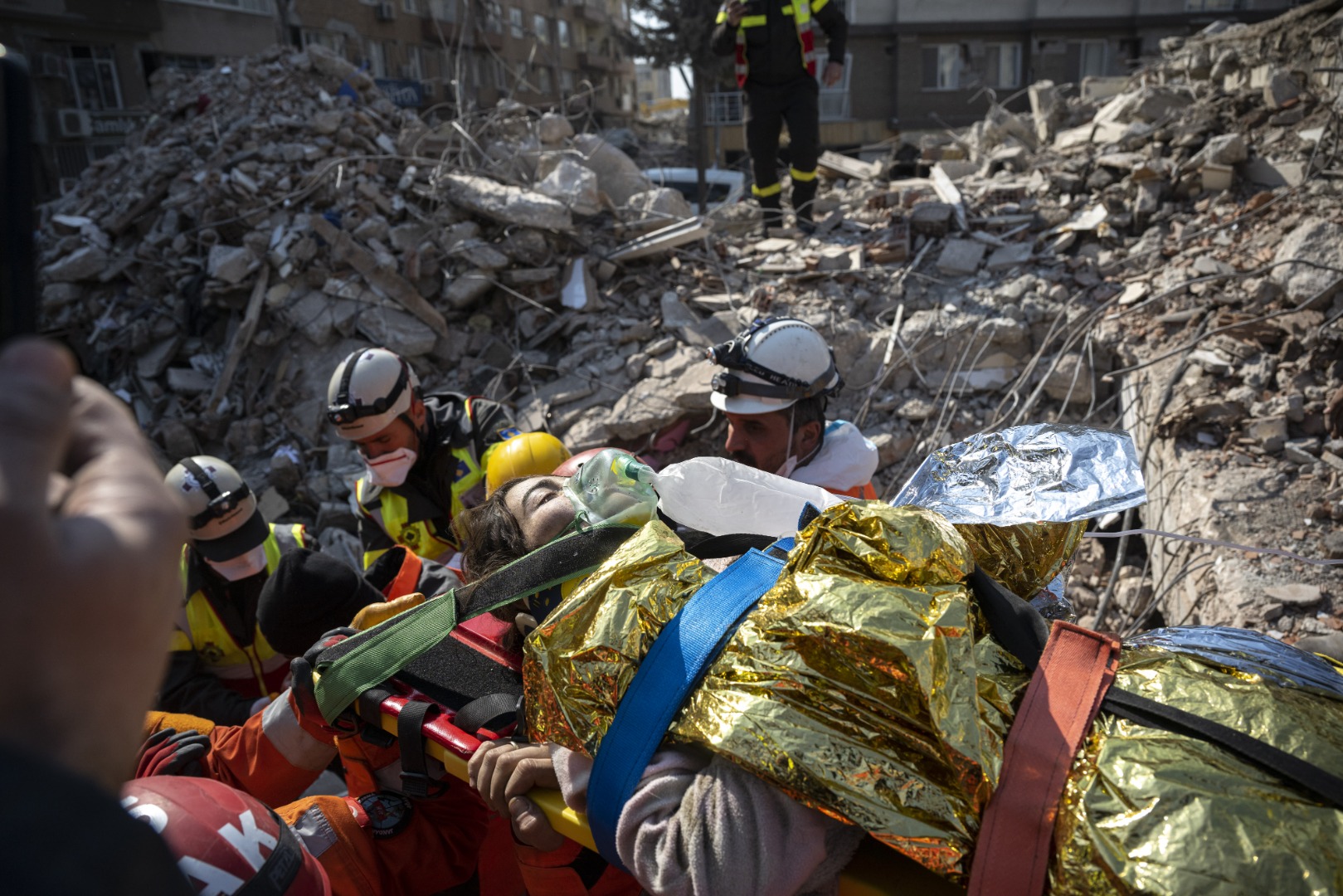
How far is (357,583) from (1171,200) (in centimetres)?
607

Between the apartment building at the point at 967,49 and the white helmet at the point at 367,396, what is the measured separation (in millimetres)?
20699

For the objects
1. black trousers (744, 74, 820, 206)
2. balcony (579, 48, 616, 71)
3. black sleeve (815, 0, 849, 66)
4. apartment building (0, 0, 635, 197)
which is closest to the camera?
black sleeve (815, 0, 849, 66)

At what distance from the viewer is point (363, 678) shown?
171 cm

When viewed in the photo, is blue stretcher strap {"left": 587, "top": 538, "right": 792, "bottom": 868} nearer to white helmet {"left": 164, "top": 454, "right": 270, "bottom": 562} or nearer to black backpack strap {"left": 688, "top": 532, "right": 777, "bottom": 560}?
black backpack strap {"left": 688, "top": 532, "right": 777, "bottom": 560}

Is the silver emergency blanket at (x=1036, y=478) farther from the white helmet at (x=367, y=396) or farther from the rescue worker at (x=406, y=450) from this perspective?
the white helmet at (x=367, y=396)

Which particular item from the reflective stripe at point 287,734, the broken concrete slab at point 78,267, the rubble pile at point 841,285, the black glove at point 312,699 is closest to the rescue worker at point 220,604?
the reflective stripe at point 287,734

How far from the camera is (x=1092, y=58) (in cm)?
2303

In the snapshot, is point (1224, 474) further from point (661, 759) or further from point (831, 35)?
point (831, 35)

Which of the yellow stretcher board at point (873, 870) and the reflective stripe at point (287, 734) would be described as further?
the reflective stripe at point (287, 734)

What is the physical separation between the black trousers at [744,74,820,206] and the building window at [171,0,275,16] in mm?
21898

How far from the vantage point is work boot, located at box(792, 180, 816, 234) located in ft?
22.7

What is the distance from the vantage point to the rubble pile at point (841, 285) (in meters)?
3.83

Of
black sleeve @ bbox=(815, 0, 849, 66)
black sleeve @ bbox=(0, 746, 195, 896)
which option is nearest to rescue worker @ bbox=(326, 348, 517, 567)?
black sleeve @ bbox=(0, 746, 195, 896)

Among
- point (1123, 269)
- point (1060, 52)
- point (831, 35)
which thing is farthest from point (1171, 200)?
point (1060, 52)
